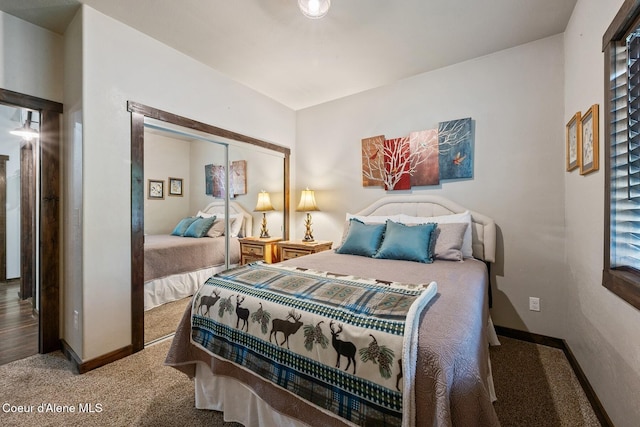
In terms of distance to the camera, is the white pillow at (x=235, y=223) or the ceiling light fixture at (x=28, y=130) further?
the white pillow at (x=235, y=223)

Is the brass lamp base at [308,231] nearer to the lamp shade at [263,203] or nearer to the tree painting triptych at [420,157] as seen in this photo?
the lamp shade at [263,203]

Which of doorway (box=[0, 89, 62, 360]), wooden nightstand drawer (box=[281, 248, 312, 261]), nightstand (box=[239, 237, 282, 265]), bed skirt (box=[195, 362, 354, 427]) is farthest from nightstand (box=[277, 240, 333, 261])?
doorway (box=[0, 89, 62, 360])

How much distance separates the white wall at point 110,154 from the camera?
6.49ft

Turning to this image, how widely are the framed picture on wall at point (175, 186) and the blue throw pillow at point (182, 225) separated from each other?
0.28 meters

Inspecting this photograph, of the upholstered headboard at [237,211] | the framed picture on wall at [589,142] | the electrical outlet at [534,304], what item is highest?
the framed picture on wall at [589,142]

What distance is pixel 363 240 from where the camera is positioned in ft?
8.36

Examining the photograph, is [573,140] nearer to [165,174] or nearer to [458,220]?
[458,220]

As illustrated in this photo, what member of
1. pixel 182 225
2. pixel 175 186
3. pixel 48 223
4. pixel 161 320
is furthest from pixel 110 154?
pixel 161 320

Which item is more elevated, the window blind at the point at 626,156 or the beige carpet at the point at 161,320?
the window blind at the point at 626,156

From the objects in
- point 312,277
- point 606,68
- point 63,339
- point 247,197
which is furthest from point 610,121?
point 63,339

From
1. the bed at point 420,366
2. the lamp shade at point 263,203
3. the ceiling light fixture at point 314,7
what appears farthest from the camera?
the lamp shade at point 263,203

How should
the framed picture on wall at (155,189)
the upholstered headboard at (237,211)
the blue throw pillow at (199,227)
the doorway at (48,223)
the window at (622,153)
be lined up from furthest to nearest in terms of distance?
the upholstered headboard at (237,211) < the blue throw pillow at (199,227) < the framed picture on wall at (155,189) < the doorway at (48,223) < the window at (622,153)

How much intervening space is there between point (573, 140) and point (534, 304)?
4.60ft

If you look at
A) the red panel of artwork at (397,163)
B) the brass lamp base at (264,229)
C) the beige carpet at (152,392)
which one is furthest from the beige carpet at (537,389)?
the brass lamp base at (264,229)
